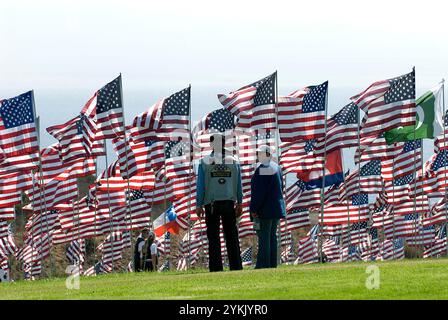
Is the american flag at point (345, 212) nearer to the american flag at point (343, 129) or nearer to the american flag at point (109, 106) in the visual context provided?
the american flag at point (343, 129)

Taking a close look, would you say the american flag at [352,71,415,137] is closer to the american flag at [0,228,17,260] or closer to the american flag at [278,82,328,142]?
the american flag at [278,82,328,142]

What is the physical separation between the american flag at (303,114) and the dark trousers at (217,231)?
2091 centimetres

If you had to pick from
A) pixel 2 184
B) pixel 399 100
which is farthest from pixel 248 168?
pixel 399 100

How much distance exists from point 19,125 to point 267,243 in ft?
80.6

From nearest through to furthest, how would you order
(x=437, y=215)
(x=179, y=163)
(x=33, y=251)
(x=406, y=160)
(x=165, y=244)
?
(x=406, y=160), (x=179, y=163), (x=165, y=244), (x=33, y=251), (x=437, y=215)

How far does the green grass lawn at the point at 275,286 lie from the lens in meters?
16.1

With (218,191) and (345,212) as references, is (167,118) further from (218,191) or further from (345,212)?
(218,191)

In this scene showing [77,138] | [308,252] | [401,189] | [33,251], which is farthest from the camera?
[33,251]

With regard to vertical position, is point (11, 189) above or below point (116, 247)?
above

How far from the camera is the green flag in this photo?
47219mm

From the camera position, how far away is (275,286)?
1734 cm

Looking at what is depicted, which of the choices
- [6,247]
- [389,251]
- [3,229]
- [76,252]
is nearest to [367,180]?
[389,251]
